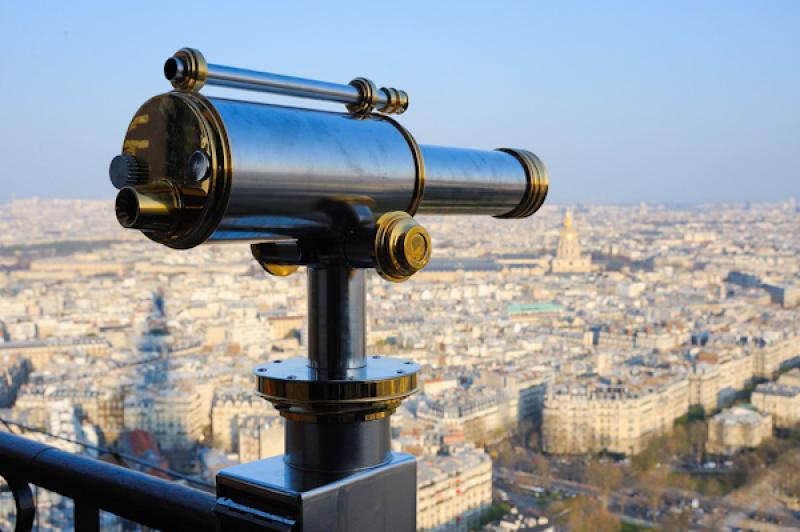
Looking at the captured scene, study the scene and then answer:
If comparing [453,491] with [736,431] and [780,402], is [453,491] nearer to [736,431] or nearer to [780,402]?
[736,431]

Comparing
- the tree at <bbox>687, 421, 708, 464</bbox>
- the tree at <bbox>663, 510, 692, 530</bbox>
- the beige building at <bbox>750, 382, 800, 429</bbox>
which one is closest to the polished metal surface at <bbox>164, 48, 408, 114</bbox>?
the tree at <bbox>663, 510, 692, 530</bbox>

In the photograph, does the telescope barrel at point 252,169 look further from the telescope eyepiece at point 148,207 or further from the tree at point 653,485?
the tree at point 653,485

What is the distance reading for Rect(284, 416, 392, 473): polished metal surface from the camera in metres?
0.37

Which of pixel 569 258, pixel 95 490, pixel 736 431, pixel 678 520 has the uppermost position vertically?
pixel 95 490

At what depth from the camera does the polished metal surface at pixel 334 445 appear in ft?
1.22

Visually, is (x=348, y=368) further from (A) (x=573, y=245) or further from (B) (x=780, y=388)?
(A) (x=573, y=245)

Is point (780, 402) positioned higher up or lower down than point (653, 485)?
higher up

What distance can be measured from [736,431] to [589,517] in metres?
2.49

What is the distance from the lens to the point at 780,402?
997cm

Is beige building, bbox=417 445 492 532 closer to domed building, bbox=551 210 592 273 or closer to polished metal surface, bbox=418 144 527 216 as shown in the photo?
polished metal surface, bbox=418 144 527 216

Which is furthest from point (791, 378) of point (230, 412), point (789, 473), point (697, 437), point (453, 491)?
point (230, 412)

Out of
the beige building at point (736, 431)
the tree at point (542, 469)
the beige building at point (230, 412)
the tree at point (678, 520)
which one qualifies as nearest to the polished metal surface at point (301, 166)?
the tree at point (678, 520)

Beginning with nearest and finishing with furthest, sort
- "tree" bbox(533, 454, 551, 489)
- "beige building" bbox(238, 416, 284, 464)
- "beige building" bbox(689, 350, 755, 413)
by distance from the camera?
"beige building" bbox(238, 416, 284, 464) < "tree" bbox(533, 454, 551, 489) < "beige building" bbox(689, 350, 755, 413)

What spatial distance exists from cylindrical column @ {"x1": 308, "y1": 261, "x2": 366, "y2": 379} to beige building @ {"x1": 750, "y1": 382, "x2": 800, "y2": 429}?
32.9ft
